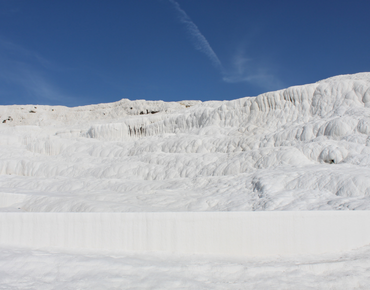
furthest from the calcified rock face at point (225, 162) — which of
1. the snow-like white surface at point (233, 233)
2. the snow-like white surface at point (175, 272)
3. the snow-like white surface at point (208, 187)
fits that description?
the snow-like white surface at point (175, 272)

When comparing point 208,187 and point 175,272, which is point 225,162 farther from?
point 175,272

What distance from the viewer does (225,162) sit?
1241 cm

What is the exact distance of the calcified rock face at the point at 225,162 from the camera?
853 centimetres

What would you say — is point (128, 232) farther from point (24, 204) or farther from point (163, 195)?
point (24, 204)

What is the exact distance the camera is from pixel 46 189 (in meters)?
12.4

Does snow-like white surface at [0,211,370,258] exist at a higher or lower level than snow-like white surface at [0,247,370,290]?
higher

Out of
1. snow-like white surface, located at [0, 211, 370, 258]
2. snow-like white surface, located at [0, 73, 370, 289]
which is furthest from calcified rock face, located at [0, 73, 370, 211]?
snow-like white surface, located at [0, 211, 370, 258]

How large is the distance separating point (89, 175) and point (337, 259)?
12.1m

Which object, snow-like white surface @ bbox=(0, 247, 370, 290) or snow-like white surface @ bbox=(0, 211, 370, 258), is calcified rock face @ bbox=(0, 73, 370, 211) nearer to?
snow-like white surface @ bbox=(0, 211, 370, 258)

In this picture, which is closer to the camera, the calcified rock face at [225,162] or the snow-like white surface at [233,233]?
the snow-like white surface at [233,233]

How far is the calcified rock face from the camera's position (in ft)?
28.0

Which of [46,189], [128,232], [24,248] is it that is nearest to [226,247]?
[128,232]

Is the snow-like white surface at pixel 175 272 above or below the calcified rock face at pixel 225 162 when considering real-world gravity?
below

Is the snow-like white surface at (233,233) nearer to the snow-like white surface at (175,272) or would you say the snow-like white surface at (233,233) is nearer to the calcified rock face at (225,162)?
the snow-like white surface at (175,272)
